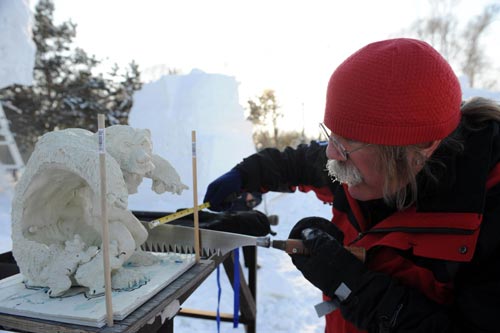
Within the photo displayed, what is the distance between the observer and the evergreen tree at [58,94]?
399 inches

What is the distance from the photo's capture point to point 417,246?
3.15ft

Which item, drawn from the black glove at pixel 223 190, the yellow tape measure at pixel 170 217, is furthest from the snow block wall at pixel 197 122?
the yellow tape measure at pixel 170 217

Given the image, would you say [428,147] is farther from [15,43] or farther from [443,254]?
[15,43]

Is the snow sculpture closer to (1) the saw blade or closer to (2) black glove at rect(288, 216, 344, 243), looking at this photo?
(1) the saw blade

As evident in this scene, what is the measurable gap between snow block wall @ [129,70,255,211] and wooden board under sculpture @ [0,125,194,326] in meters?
4.90

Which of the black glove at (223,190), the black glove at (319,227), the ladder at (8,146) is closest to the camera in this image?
the black glove at (319,227)

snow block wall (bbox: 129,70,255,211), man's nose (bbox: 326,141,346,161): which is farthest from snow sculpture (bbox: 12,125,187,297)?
snow block wall (bbox: 129,70,255,211)

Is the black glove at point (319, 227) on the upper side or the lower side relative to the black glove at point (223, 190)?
lower

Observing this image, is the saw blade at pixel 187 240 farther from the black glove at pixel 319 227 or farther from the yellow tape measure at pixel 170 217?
the black glove at pixel 319 227

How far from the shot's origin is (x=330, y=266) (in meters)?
1.12

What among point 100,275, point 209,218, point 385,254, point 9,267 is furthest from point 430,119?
point 9,267

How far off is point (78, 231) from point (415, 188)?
1.26 metres

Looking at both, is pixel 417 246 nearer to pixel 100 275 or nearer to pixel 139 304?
pixel 139 304

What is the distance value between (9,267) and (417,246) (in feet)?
5.46
